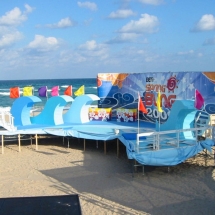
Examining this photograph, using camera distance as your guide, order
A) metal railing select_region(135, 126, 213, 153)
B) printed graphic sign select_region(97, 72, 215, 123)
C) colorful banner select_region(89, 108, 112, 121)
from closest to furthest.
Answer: metal railing select_region(135, 126, 213, 153)
printed graphic sign select_region(97, 72, 215, 123)
colorful banner select_region(89, 108, 112, 121)

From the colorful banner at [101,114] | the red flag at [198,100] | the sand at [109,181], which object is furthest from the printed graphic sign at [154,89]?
the sand at [109,181]

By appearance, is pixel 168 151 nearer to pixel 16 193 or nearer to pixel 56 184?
pixel 56 184

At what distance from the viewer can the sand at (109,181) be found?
35.5 ft

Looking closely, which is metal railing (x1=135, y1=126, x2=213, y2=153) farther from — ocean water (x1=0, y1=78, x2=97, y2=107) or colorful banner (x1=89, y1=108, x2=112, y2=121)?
ocean water (x1=0, y1=78, x2=97, y2=107)

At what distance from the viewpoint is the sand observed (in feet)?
35.5

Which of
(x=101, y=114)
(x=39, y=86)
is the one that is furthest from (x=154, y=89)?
(x=39, y=86)

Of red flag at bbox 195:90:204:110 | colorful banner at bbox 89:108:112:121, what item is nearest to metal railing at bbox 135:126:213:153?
red flag at bbox 195:90:204:110

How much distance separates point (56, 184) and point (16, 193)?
4.99 ft

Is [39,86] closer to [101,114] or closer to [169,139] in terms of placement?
[101,114]

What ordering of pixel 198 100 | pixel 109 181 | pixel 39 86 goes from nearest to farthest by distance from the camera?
1. pixel 109 181
2. pixel 198 100
3. pixel 39 86

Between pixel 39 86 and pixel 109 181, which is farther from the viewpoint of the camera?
pixel 39 86

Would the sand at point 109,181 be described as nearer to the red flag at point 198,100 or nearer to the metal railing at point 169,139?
the metal railing at point 169,139

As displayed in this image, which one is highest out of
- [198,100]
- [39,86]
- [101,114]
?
[39,86]

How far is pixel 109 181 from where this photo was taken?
43.2 feet
